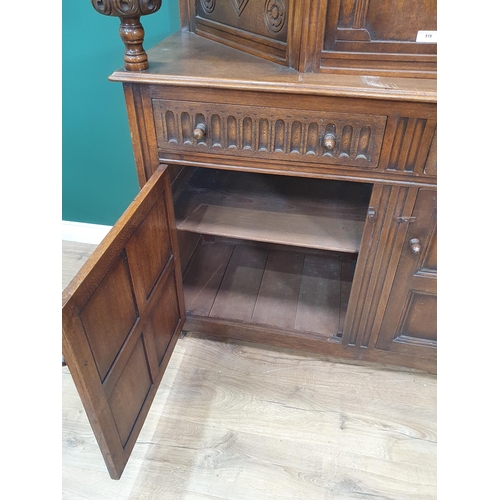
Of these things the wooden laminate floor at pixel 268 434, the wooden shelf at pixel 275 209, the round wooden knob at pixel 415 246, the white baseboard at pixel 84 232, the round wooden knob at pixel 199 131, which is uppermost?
the round wooden knob at pixel 199 131

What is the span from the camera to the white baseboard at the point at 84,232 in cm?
171

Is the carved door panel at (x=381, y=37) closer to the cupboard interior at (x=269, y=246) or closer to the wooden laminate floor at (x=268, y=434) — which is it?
the cupboard interior at (x=269, y=246)

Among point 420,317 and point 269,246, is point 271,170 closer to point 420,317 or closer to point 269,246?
point 420,317

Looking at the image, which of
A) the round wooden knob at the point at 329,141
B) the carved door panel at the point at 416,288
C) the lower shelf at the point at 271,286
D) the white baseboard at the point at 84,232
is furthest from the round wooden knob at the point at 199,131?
the white baseboard at the point at 84,232

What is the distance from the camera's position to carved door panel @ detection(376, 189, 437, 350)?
0.94m

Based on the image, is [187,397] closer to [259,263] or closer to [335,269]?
[259,263]

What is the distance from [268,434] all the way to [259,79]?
881 millimetres

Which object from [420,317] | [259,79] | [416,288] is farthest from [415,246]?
[259,79]

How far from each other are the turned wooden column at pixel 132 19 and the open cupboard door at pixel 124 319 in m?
0.23

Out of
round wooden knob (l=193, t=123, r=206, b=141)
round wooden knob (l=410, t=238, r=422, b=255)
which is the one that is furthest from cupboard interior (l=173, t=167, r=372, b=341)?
round wooden knob (l=193, t=123, r=206, b=141)

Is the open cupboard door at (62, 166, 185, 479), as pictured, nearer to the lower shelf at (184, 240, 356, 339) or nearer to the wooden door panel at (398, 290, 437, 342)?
the lower shelf at (184, 240, 356, 339)

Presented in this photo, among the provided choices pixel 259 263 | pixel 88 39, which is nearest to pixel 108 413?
pixel 259 263

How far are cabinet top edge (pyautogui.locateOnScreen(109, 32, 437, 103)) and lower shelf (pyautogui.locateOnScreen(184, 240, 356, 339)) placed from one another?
0.71 metres

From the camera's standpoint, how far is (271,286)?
4.70 feet
